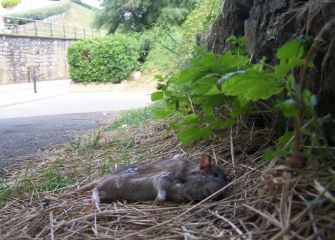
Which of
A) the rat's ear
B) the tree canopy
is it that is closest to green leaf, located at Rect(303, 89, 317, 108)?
the rat's ear

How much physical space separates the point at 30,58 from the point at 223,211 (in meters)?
32.0

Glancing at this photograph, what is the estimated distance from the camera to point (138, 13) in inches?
1025

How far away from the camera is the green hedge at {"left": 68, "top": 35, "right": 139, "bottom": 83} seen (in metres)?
23.4

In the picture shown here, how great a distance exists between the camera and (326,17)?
5.73ft

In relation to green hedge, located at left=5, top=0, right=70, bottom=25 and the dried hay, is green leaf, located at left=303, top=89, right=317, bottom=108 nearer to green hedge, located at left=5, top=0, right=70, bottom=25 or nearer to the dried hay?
the dried hay

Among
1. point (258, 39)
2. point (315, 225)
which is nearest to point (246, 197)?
point (315, 225)

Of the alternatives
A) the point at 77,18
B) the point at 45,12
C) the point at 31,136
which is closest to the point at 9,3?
the point at 45,12

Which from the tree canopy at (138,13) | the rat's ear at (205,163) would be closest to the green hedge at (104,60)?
the tree canopy at (138,13)

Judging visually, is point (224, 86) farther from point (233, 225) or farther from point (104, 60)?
point (104, 60)

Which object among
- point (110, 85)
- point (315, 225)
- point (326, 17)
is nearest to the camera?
point (315, 225)

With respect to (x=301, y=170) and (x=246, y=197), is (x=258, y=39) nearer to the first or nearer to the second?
(x=246, y=197)

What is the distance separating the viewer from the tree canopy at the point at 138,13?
2464 centimetres

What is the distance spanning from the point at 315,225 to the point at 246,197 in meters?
0.52

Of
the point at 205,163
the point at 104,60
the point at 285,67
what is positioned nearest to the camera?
the point at 285,67
